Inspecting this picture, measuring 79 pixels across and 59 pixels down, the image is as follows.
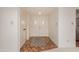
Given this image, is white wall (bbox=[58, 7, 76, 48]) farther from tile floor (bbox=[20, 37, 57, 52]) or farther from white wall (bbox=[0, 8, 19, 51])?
white wall (bbox=[0, 8, 19, 51])

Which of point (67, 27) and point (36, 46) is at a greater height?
point (67, 27)

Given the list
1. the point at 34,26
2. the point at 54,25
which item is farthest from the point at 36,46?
the point at 34,26

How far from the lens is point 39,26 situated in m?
6.97

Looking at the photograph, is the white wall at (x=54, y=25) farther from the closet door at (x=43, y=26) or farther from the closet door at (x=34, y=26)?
the closet door at (x=34, y=26)

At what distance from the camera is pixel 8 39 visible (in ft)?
12.3

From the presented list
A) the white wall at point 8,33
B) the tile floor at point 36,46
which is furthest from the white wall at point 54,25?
the white wall at point 8,33

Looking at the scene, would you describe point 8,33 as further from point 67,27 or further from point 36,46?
point 67,27

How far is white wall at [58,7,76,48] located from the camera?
4180 millimetres

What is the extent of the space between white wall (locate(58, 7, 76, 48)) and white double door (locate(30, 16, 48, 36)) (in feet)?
8.56

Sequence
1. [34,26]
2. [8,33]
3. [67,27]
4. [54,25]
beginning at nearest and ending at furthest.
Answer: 1. [8,33]
2. [67,27]
3. [54,25]
4. [34,26]

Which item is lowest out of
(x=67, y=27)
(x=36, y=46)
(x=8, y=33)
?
(x=36, y=46)

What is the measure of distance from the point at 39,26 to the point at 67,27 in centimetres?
290

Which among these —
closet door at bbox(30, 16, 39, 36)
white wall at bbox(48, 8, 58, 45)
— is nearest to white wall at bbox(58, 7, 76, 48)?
white wall at bbox(48, 8, 58, 45)
